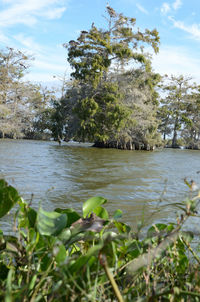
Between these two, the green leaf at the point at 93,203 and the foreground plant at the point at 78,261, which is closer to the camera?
the foreground plant at the point at 78,261

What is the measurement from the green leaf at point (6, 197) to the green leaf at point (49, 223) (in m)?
0.09

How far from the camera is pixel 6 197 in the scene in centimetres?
84

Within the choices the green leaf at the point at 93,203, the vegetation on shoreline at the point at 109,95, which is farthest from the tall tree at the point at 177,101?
the green leaf at the point at 93,203

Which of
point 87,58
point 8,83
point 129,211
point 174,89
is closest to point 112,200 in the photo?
point 129,211

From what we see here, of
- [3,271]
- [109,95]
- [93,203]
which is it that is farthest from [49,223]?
[109,95]

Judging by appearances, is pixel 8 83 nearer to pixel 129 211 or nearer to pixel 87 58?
pixel 87 58

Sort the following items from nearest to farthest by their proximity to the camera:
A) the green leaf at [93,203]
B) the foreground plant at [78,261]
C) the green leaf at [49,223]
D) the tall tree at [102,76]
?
the foreground plant at [78,261]
the green leaf at [49,223]
the green leaf at [93,203]
the tall tree at [102,76]

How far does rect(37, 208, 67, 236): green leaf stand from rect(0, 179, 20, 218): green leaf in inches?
3.6

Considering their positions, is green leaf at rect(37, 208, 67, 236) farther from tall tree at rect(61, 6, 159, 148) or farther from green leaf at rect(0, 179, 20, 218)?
tall tree at rect(61, 6, 159, 148)

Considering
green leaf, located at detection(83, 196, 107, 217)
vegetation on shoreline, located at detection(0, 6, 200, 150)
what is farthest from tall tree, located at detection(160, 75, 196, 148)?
green leaf, located at detection(83, 196, 107, 217)

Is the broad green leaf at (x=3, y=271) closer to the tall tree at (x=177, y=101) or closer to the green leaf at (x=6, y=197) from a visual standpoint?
the green leaf at (x=6, y=197)

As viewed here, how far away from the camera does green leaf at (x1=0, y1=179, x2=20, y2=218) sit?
826 mm

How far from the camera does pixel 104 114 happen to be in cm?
2014

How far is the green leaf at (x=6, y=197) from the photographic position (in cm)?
83
